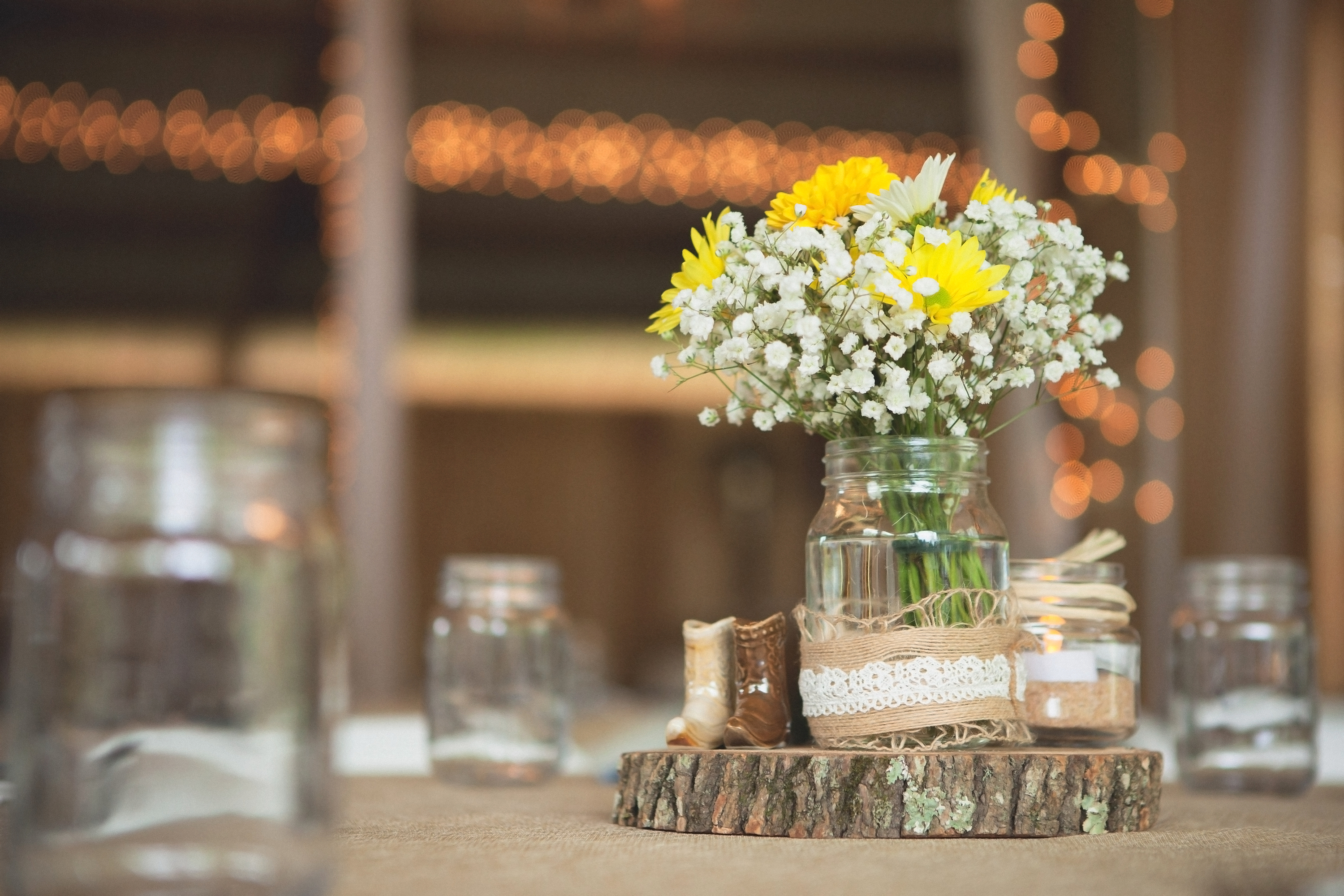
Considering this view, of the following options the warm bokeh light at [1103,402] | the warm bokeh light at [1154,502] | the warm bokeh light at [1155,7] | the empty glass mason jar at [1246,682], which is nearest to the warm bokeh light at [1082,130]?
the warm bokeh light at [1155,7]

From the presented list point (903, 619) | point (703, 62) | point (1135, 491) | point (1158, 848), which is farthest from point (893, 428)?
point (703, 62)

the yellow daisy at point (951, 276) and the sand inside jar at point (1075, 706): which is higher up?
the yellow daisy at point (951, 276)

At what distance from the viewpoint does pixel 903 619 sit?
86 cm

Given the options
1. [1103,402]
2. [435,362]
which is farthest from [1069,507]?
[435,362]

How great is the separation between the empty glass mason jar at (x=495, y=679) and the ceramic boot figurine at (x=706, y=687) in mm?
377

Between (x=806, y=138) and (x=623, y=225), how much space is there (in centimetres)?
134

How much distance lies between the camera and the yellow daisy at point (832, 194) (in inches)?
35.9

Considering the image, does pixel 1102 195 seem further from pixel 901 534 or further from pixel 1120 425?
pixel 901 534

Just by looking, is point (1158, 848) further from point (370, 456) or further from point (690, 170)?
point (690, 170)

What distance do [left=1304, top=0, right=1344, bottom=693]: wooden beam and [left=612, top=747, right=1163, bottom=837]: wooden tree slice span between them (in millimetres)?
1817

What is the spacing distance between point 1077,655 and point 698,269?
0.42 m

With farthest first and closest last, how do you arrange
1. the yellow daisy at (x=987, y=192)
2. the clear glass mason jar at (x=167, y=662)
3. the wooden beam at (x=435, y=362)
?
the wooden beam at (x=435, y=362) < the yellow daisy at (x=987, y=192) < the clear glass mason jar at (x=167, y=662)

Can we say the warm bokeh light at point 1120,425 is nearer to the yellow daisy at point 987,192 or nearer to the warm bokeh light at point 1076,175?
the warm bokeh light at point 1076,175

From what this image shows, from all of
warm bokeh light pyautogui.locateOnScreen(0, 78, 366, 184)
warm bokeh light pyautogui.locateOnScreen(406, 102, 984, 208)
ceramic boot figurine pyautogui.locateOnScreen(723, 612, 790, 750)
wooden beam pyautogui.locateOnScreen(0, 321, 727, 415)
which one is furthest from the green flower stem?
wooden beam pyautogui.locateOnScreen(0, 321, 727, 415)
